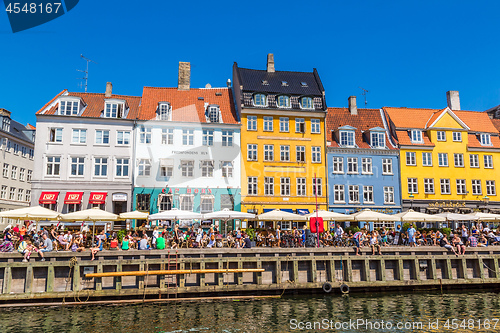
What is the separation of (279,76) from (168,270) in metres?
31.0

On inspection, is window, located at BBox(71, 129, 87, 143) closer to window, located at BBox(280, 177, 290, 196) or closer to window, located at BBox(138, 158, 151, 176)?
window, located at BBox(138, 158, 151, 176)

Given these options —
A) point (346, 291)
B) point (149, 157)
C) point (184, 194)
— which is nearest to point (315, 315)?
point (346, 291)

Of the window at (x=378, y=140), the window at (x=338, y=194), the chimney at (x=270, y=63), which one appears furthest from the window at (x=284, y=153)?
the chimney at (x=270, y=63)

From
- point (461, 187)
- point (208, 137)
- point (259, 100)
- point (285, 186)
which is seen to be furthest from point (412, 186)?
point (208, 137)

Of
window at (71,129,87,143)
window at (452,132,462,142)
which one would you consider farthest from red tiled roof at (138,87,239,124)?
window at (452,132,462,142)

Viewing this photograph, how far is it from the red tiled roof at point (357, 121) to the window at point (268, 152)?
21.5 feet

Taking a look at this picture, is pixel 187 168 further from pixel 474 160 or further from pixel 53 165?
pixel 474 160

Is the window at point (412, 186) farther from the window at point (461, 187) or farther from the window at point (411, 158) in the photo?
the window at point (461, 187)

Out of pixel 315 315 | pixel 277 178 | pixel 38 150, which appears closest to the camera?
pixel 315 315

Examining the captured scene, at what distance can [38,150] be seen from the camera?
40.1 m

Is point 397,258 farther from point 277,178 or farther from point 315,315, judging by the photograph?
point 277,178

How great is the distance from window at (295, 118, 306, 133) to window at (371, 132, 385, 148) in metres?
7.78

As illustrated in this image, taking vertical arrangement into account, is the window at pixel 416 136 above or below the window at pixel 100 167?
above

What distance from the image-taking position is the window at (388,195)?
4581 centimetres
